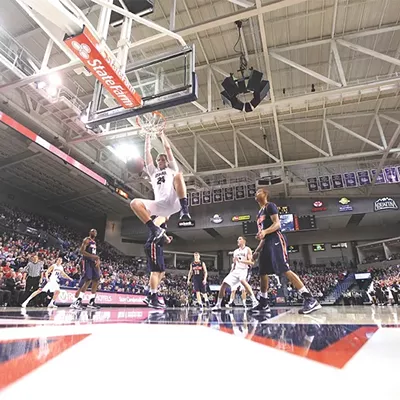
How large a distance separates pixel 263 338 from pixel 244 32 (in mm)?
9567

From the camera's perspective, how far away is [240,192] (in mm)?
16672

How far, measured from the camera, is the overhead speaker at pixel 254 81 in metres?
7.60

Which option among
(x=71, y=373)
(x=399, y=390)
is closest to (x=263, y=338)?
(x=399, y=390)

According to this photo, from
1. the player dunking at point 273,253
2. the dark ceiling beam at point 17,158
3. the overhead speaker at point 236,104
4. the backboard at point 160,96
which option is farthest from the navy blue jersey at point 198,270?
the dark ceiling beam at point 17,158

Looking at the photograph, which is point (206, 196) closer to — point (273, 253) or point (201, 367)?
Answer: point (273, 253)

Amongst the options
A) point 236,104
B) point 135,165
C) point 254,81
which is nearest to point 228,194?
point 236,104

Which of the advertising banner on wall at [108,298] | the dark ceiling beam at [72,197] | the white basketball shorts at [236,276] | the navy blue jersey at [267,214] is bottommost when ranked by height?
the advertising banner on wall at [108,298]

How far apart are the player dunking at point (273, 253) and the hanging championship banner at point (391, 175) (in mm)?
12913

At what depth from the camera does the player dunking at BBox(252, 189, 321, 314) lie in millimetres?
3535

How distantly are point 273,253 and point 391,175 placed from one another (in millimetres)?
13453

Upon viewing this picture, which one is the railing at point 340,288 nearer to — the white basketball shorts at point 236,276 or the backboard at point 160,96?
the white basketball shorts at point 236,276

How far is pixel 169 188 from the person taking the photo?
13.0ft

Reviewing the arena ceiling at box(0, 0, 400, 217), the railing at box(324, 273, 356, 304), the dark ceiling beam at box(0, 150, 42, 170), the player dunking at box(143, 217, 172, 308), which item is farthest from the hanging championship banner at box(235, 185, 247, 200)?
the player dunking at box(143, 217, 172, 308)

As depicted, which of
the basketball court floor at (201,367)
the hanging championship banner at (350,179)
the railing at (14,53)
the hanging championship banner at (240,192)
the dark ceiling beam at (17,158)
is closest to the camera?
the basketball court floor at (201,367)
